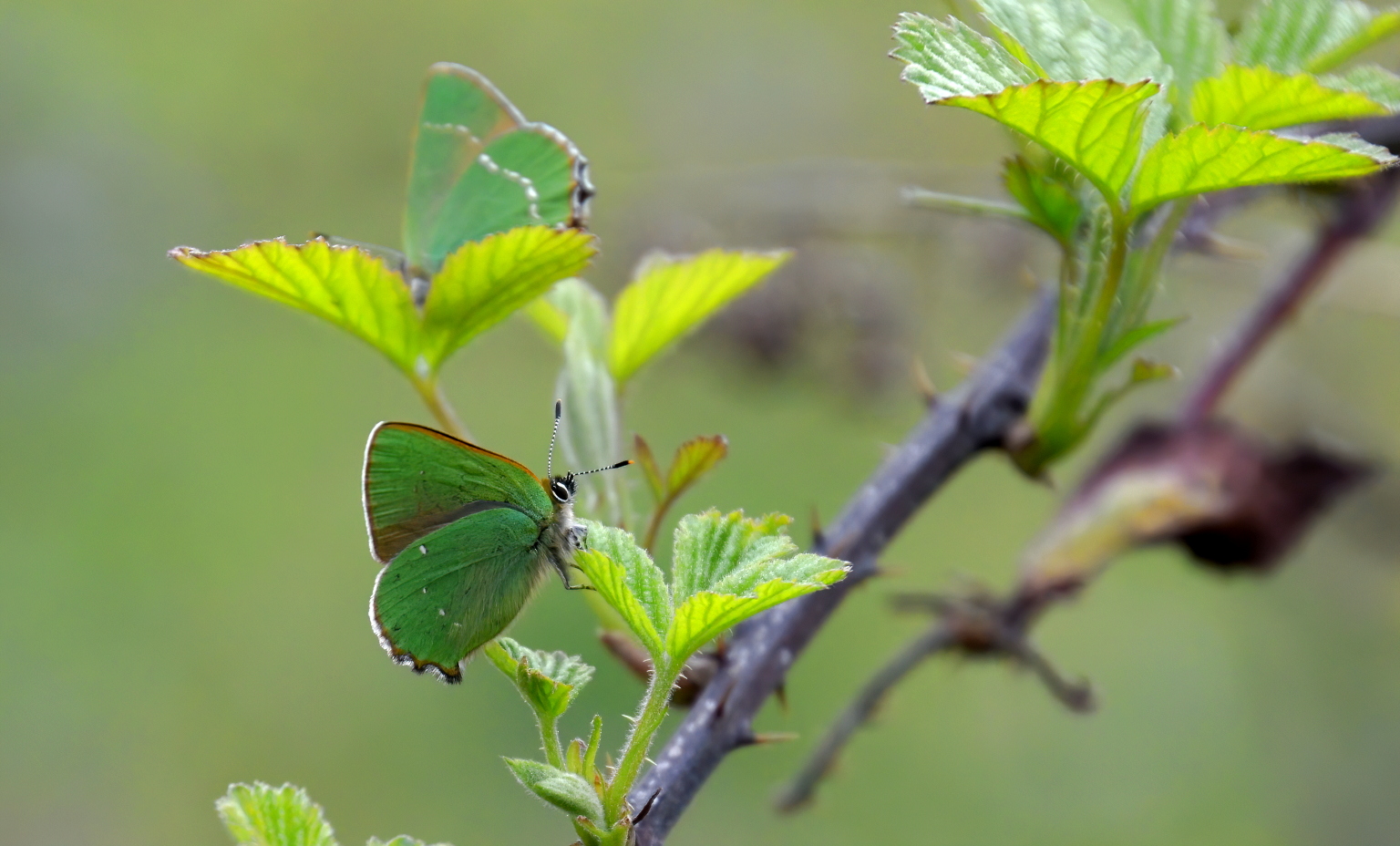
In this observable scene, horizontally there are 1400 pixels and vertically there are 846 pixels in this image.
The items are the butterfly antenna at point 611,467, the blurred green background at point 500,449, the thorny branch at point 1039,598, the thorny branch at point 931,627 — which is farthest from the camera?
the blurred green background at point 500,449

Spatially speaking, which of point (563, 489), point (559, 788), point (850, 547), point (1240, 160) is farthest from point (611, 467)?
point (1240, 160)

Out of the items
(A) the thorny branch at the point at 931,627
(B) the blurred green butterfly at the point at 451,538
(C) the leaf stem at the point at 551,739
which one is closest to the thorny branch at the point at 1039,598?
(A) the thorny branch at the point at 931,627

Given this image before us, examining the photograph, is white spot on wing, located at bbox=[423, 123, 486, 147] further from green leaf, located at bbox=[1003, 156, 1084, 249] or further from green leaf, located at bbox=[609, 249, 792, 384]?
green leaf, located at bbox=[1003, 156, 1084, 249]

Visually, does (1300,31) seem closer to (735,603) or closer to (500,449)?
(735,603)

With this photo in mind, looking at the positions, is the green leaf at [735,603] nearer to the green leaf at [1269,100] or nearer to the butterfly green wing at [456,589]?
the butterfly green wing at [456,589]

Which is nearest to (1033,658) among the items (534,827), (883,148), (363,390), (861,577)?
(861,577)

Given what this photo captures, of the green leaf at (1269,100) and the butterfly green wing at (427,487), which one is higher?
the green leaf at (1269,100)
